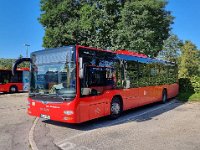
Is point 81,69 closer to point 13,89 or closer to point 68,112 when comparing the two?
point 68,112

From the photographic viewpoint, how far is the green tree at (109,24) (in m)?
22.6

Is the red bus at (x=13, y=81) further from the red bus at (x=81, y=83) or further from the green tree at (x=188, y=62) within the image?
the green tree at (x=188, y=62)

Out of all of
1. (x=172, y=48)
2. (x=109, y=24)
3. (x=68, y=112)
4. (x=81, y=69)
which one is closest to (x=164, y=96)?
(x=81, y=69)

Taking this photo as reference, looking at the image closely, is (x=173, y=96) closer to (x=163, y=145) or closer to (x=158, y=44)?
(x=158, y=44)

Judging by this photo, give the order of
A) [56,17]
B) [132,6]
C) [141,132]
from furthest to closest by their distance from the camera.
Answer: [56,17] < [132,6] < [141,132]

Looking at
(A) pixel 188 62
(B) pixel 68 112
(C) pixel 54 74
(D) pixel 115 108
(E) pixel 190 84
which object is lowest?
(D) pixel 115 108

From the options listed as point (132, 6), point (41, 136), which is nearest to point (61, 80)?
point (41, 136)

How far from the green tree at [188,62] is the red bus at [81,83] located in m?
41.2

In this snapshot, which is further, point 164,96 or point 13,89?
point 13,89

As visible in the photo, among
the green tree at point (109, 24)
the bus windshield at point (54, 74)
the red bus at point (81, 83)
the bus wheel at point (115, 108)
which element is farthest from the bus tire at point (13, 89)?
the bus wheel at point (115, 108)

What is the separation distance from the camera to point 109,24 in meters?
24.4

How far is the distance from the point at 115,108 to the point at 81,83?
2.65 meters

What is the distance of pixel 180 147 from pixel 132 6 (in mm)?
18893

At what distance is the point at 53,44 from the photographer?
2639cm
